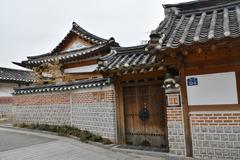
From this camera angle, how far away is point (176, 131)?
7285 mm

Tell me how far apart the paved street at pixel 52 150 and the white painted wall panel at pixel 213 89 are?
2632 millimetres

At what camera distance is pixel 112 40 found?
15469 millimetres

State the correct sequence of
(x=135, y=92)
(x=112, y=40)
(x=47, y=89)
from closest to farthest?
(x=135, y=92), (x=47, y=89), (x=112, y=40)

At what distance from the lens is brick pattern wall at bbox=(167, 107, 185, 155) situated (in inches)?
284

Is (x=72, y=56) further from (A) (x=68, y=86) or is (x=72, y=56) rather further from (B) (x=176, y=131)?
(B) (x=176, y=131)

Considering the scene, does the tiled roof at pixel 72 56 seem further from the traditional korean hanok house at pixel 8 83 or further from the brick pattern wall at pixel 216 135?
the brick pattern wall at pixel 216 135

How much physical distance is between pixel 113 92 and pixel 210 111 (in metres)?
4.41

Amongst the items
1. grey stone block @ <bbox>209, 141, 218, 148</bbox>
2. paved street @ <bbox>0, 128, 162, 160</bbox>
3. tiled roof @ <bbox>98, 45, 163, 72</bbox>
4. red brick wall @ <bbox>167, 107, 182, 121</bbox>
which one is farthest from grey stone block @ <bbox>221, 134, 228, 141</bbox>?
tiled roof @ <bbox>98, 45, 163, 72</bbox>

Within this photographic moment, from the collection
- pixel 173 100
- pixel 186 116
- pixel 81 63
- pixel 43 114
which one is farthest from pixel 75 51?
pixel 186 116

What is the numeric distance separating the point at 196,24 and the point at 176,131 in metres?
3.26

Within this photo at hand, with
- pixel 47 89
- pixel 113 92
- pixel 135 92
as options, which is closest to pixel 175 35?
pixel 135 92

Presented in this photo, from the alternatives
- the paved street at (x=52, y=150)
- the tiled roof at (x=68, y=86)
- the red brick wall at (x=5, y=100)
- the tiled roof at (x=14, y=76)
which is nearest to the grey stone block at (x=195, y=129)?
the paved street at (x=52, y=150)

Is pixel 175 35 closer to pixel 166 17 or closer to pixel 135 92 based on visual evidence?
pixel 166 17

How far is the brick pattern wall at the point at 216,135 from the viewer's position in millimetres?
6445
